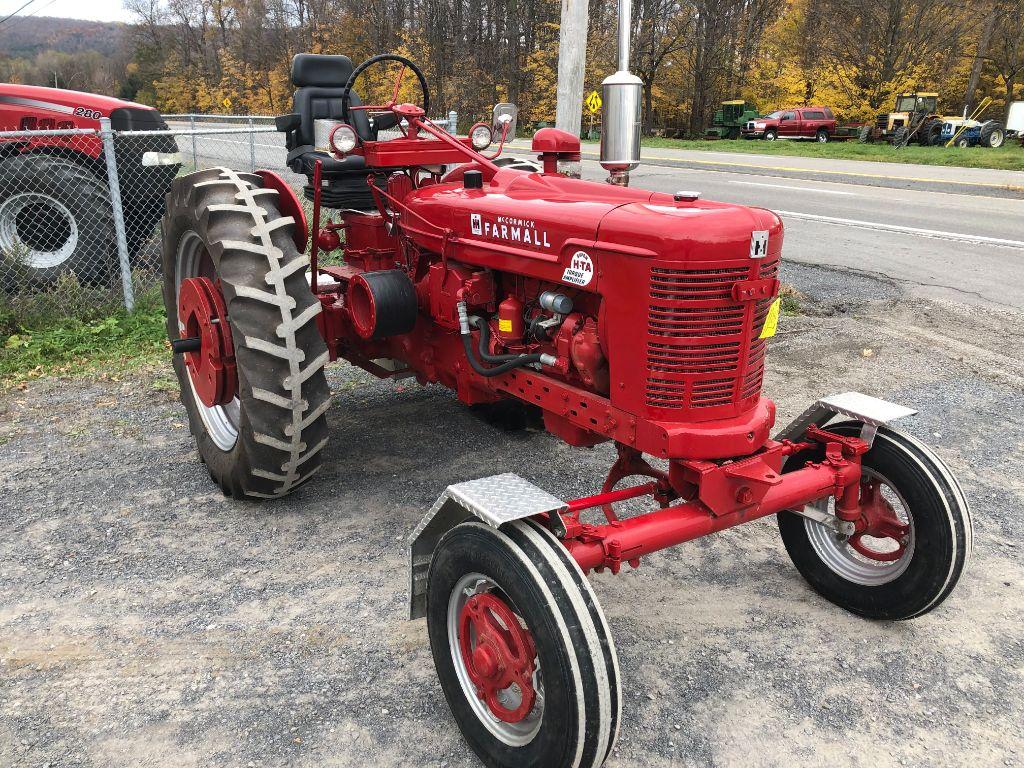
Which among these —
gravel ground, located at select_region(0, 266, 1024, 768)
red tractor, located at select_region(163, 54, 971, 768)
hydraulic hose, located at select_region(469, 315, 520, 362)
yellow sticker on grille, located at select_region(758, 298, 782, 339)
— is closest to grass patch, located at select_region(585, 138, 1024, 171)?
gravel ground, located at select_region(0, 266, 1024, 768)

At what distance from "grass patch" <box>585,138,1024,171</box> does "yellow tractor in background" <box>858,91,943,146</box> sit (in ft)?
7.30

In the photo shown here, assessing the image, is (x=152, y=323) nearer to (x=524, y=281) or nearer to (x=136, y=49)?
(x=524, y=281)

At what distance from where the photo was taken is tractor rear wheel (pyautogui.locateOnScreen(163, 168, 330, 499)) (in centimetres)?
337

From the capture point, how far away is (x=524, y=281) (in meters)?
3.12

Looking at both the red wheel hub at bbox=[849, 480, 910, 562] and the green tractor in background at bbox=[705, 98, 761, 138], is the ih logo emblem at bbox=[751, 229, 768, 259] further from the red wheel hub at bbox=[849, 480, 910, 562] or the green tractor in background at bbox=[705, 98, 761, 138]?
the green tractor in background at bbox=[705, 98, 761, 138]

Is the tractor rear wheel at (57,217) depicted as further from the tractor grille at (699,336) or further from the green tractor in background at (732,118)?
the green tractor in background at (732,118)

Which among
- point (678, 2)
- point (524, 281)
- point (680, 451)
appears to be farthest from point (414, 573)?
point (678, 2)

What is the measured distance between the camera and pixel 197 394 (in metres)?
4.04

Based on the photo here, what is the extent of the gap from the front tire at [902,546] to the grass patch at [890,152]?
19.0m

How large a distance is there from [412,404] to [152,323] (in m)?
2.70

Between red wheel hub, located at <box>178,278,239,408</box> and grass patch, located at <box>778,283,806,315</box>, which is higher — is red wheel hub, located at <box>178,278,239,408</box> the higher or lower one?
the higher one

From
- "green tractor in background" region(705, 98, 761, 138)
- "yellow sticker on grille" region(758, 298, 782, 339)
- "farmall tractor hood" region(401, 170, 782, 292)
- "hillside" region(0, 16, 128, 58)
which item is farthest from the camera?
"hillside" region(0, 16, 128, 58)

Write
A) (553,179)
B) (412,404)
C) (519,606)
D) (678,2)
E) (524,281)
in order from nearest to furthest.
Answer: (519,606) → (524,281) → (553,179) → (412,404) → (678,2)

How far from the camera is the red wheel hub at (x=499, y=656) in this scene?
225cm
